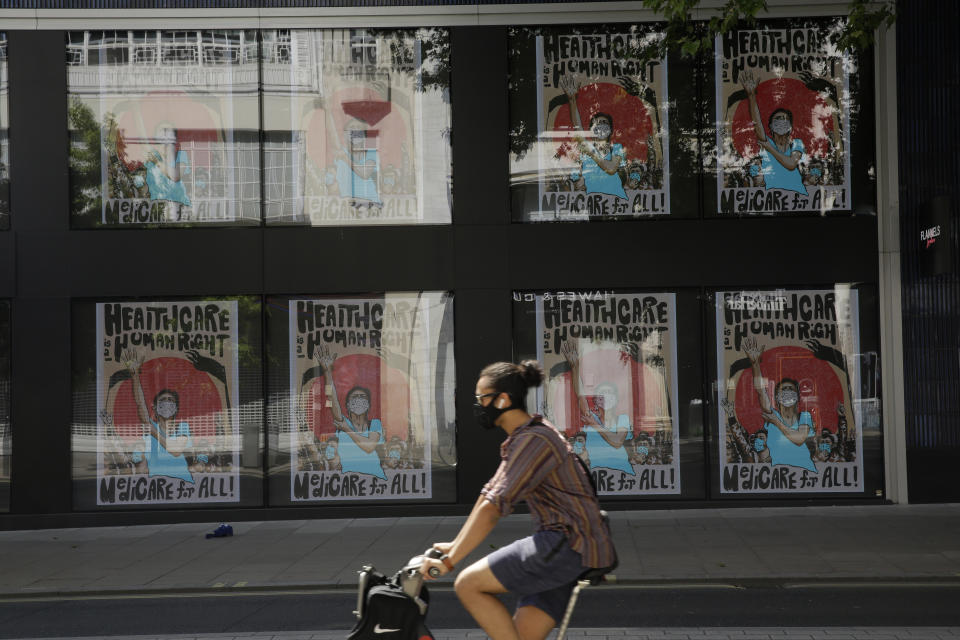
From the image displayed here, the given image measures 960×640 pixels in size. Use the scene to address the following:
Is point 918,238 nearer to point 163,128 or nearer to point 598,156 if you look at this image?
point 598,156

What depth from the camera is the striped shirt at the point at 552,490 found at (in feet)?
12.5

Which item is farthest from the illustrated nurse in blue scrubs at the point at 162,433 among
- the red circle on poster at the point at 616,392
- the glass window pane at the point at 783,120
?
the glass window pane at the point at 783,120

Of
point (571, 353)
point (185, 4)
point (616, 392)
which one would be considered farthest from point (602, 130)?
point (185, 4)

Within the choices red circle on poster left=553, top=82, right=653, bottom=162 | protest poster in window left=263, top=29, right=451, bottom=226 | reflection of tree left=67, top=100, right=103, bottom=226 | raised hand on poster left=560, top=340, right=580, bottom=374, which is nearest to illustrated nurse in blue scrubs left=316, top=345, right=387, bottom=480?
protest poster in window left=263, top=29, right=451, bottom=226

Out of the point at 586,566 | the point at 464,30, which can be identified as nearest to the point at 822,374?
the point at 464,30

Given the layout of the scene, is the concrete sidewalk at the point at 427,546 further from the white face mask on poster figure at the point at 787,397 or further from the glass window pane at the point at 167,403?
the white face mask on poster figure at the point at 787,397

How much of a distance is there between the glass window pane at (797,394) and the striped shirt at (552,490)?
8.95 metres

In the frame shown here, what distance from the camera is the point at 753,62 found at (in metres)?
12.7

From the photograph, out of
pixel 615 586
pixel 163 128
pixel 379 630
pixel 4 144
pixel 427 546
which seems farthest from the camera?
pixel 163 128

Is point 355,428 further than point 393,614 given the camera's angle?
Yes

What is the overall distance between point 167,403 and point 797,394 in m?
8.40

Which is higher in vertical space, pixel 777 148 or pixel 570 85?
pixel 570 85

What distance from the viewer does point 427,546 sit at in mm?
10148

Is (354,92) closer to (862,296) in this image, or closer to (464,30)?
(464,30)
